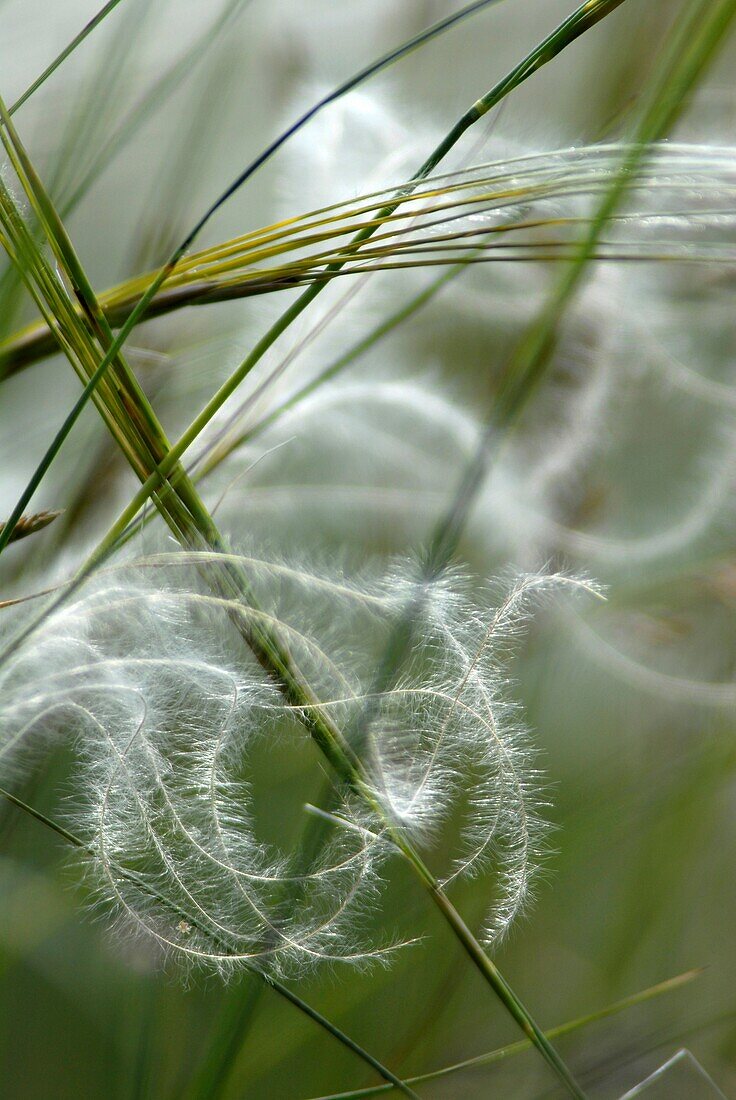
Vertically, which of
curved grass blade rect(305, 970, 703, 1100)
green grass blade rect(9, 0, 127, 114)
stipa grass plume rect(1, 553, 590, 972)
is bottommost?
curved grass blade rect(305, 970, 703, 1100)

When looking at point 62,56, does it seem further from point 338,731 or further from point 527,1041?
point 527,1041

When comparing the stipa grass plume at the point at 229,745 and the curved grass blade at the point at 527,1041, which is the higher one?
the stipa grass plume at the point at 229,745

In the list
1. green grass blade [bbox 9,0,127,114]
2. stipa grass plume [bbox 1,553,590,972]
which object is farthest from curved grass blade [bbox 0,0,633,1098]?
green grass blade [bbox 9,0,127,114]

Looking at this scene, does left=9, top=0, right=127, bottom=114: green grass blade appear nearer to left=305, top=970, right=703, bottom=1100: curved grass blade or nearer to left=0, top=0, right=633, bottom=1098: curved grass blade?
left=0, top=0, right=633, bottom=1098: curved grass blade

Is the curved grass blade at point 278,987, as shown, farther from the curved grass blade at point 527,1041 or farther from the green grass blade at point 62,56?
the green grass blade at point 62,56

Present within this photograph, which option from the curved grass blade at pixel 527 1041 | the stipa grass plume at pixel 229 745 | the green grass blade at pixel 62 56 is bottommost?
the curved grass blade at pixel 527 1041

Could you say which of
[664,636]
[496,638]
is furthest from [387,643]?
[664,636]

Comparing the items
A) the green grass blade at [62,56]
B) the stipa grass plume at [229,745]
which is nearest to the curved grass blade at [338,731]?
the stipa grass plume at [229,745]

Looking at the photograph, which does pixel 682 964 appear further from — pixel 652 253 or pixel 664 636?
pixel 652 253
